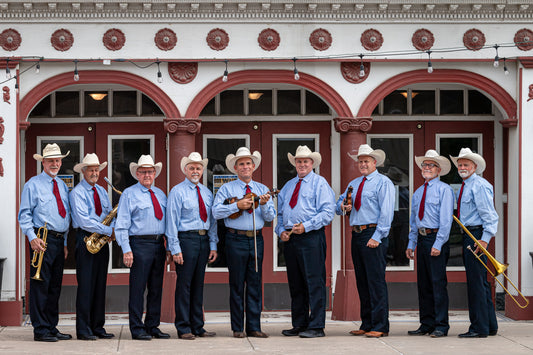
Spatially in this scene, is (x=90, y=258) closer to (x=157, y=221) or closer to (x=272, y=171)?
(x=157, y=221)

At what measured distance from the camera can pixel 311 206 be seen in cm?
1044

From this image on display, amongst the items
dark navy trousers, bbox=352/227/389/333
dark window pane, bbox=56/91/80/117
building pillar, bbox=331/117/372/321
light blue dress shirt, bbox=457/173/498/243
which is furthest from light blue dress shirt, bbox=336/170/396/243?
dark window pane, bbox=56/91/80/117

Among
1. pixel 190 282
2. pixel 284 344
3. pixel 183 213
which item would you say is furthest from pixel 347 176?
pixel 284 344

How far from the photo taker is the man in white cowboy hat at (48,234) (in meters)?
10.1

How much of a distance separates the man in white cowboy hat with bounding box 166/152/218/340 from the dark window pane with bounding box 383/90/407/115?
13.2ft

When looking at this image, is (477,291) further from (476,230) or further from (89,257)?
(89,257)

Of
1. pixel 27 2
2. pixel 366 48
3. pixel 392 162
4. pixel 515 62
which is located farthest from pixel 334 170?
pixel 27 2

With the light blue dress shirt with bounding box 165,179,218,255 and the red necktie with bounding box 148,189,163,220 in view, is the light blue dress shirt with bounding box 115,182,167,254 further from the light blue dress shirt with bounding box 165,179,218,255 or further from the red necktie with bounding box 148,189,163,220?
the light blue dress shirt with bounding box 165,179,218,255

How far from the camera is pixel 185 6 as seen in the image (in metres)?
12.2

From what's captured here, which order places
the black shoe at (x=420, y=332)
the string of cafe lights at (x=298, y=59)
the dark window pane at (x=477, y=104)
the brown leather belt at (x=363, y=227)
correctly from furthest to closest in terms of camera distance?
the dark window pane at (x=477, y=104) → the string of cafe lights at (x=298, y=59) → the black shoe at (x=420, y=332) → the brown leather belt at (x=363, y=227)

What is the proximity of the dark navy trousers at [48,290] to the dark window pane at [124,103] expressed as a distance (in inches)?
135

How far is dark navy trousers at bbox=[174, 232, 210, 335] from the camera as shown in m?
10.3

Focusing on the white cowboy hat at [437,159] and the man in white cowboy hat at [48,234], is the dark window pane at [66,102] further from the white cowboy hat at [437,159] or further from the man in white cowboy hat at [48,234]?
the white cowboy hat at [437,159]

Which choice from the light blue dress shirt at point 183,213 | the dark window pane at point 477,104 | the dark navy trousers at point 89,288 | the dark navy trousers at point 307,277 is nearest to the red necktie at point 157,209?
the light blue dress shirt at point 183,213
